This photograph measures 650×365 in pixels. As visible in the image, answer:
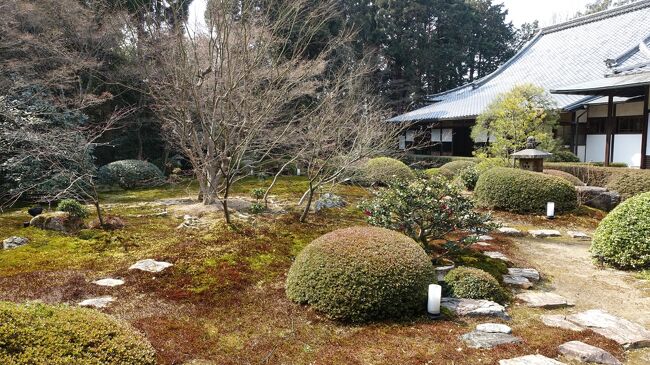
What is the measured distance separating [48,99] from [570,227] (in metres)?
12.9

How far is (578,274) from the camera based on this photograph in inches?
225

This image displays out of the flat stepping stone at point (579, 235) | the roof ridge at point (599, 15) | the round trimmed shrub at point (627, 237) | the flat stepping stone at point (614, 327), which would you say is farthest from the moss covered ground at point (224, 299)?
the roof ridge at point (599, 15)

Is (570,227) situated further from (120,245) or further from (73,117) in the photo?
(73,117)

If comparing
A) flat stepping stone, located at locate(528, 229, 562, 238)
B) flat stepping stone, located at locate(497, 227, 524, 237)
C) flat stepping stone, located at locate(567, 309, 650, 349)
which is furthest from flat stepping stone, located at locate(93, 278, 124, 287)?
flat stepping stone, located at locate(528, 229, 562, 238)

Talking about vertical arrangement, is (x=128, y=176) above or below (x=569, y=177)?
below

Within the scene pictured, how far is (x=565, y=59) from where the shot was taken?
60.7ft

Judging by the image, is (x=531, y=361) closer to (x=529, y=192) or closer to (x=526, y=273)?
(x=526, y=273)

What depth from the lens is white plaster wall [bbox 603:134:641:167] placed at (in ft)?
40.7

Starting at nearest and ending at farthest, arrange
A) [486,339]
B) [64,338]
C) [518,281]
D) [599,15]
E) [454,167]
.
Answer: [64,338] < [486,339] < [518,281] < [454,167] < [599,15]

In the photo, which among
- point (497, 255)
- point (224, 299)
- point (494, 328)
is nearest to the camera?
point (494, 328)

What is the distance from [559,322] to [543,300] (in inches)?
24.7

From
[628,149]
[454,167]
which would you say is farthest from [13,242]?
[628,149]

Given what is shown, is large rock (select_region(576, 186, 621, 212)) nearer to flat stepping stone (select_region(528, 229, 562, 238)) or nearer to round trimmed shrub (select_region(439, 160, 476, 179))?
flat stepping stone (select_region(528, 229, 562, 238))

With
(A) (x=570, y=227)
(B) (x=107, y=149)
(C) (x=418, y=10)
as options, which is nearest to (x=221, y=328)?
(A) (x=570, y=227)
